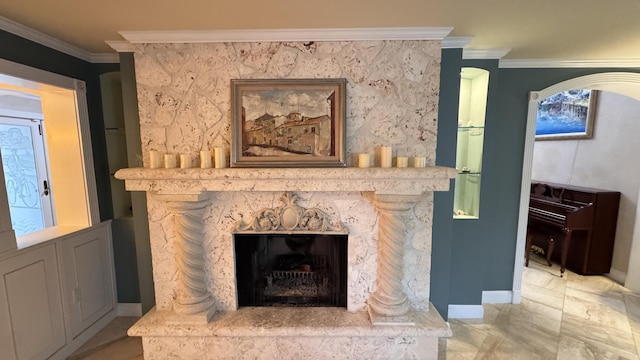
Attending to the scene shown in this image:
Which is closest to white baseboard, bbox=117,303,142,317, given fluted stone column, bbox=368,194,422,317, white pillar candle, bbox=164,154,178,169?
white pillar candle, bbox=164,154,178,169

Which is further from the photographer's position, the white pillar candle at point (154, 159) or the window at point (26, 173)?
the window at point (26, 173)

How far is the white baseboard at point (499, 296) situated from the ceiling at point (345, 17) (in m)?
2.38

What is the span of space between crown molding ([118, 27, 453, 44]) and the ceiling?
0.17 feet

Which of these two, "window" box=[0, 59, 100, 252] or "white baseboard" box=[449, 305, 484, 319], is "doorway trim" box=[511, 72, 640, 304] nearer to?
"white baseboard" box=[449, 305, 484, 319]

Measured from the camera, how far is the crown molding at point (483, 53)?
2371mm

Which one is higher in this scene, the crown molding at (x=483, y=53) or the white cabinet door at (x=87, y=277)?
the crown molding at (x=483, y=53)

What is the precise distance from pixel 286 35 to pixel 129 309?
115 inches

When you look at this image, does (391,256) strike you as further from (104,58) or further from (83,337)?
(104,58)

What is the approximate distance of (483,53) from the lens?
240 cm

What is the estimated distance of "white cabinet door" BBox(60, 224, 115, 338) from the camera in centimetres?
224

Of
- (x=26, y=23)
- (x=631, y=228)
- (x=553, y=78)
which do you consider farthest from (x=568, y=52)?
(x=26, y=23)

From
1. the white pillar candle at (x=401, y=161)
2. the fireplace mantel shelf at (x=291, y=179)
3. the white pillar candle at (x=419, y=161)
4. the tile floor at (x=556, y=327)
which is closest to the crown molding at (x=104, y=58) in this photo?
the fireplace mantel shelf at (x=291, y=179)

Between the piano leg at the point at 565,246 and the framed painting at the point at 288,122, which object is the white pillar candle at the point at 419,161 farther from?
the piano leg at the point at 565,246

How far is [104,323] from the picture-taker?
255 centimetres
